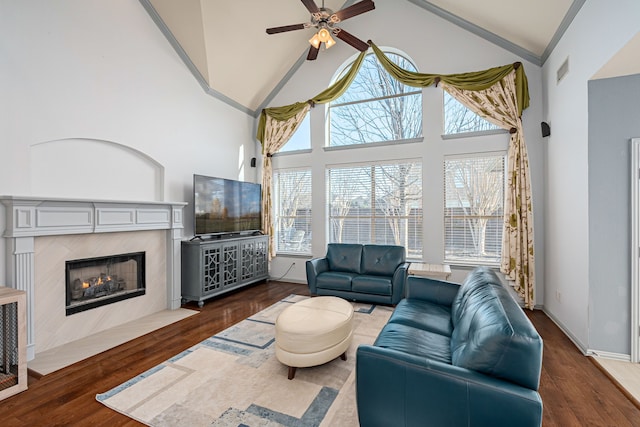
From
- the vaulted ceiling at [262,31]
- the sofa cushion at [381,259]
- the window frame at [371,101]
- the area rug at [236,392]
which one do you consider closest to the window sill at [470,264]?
the sofa cushion at [381,259]

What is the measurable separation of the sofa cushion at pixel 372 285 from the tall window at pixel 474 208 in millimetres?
1198

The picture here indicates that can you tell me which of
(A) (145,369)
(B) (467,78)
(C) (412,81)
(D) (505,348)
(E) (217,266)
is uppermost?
(C) (412,81)

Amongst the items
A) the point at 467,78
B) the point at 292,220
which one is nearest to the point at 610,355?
the point at 467,78

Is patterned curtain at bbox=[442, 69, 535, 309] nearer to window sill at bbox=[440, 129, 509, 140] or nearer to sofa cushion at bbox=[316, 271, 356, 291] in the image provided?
window sill at bbox=[440, 129, 509, 140]

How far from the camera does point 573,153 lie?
303 cm

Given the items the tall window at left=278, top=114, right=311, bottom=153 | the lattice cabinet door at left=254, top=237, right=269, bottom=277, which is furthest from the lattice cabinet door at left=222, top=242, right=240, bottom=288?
the tall window at left=278, top=114, right=311, bottom=153

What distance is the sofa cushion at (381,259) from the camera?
436 centimetres

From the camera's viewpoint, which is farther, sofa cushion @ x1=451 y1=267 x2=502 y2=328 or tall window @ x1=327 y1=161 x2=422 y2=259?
tall window @ x1=327 y1=161 x2=422 y2=259

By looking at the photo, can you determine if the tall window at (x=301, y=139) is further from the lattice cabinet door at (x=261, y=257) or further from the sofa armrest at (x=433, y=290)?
the sofa armrest at (x=433, y=290)

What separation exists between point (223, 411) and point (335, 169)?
418 centimetres

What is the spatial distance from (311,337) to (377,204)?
3192 mm

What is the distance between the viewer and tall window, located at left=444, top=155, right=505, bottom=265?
4.29 m

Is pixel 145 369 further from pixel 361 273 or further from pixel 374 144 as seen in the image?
pixel 374 144

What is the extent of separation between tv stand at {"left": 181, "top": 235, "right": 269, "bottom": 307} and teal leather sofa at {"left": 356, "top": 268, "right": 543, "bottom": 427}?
3273mm
